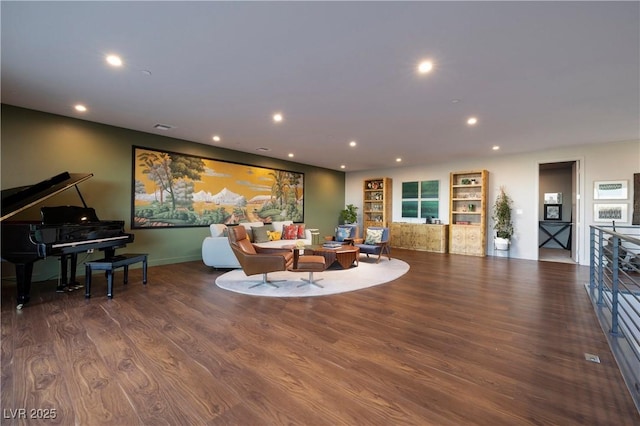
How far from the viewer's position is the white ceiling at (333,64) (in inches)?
86.2

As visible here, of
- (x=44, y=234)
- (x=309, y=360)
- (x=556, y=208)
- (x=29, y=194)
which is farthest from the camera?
(x=556, y=208)

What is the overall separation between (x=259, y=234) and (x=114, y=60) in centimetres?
436

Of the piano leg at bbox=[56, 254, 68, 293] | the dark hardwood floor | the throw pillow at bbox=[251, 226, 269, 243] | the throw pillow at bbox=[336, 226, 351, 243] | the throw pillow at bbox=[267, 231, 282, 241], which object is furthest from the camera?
the throw pillow at bbox=[336, 226, 351, 243]

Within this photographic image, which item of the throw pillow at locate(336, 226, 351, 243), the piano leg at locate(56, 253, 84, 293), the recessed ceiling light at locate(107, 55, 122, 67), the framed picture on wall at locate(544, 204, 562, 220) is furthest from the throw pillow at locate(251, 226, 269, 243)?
A: the framed picture on wall at locate(544, 204, 562, 220)

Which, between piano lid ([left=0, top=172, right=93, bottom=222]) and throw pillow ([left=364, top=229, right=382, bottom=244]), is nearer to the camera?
piano lid ([left=0, top=172, right=93, bottom=222])

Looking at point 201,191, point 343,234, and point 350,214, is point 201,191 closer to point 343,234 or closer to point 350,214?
point 343,234

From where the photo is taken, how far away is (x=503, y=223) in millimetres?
7301

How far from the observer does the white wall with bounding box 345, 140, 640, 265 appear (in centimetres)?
595

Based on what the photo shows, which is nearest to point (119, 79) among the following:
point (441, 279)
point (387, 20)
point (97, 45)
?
point (97, 45)

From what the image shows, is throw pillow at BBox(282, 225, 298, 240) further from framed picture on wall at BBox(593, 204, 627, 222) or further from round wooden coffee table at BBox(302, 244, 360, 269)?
framed picture on wall at BBox(593, 204, 627, 222)

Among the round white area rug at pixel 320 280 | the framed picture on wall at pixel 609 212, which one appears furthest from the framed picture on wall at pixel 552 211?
the round white area rug at pixel 320 280

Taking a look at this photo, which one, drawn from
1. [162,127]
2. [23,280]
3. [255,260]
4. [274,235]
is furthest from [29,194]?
[274,235]

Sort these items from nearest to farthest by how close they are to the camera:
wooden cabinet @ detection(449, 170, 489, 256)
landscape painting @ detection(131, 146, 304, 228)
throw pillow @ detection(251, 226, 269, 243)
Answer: landscape painting @ detection(131, 146, 304, 228), throw pillow @ detection(251, 226, 269, 243), wooden cabinet @ detection(449, 170, 489, 256)

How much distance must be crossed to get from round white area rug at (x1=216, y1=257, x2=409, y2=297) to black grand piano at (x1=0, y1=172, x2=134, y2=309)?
76.6 inches
